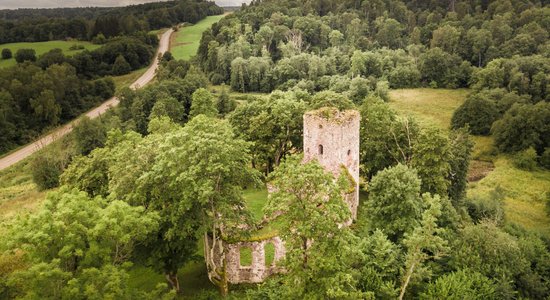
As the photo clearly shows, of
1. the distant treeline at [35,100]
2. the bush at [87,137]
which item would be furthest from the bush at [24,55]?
the bush at [87,137]

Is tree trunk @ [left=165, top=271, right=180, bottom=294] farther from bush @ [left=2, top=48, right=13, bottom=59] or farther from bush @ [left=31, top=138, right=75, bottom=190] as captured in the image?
bush @ [left=2, top=48, right=13, bottom=59]

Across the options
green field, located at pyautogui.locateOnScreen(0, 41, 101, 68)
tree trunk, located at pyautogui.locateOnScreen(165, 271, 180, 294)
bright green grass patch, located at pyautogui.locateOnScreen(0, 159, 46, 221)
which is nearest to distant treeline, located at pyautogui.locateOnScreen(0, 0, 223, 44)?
Answer: green field, located at pyautogui.locateOnScreen(0, 41, 101, 68)

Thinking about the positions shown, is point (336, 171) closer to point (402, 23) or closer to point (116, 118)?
point (116, 118)

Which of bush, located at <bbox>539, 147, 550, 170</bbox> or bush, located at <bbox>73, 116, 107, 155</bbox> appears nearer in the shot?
bush, located at <bbox>539, 147, 550, 170</bbox>

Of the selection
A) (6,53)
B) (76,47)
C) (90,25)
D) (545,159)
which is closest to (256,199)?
(545,159)

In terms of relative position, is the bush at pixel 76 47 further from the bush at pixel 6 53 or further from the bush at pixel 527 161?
the bush at pixel 527 161

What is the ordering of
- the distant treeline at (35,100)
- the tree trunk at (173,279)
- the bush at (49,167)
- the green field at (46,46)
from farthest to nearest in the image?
1. the green field at (46,46)
2. the distant treeline at (35,100)
3. the bush at (49,167)
4. the tree trunk at (173,279)

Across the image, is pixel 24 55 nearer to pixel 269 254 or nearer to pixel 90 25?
pixel 90 25

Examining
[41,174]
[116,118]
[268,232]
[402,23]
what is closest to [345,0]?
[402,23]
